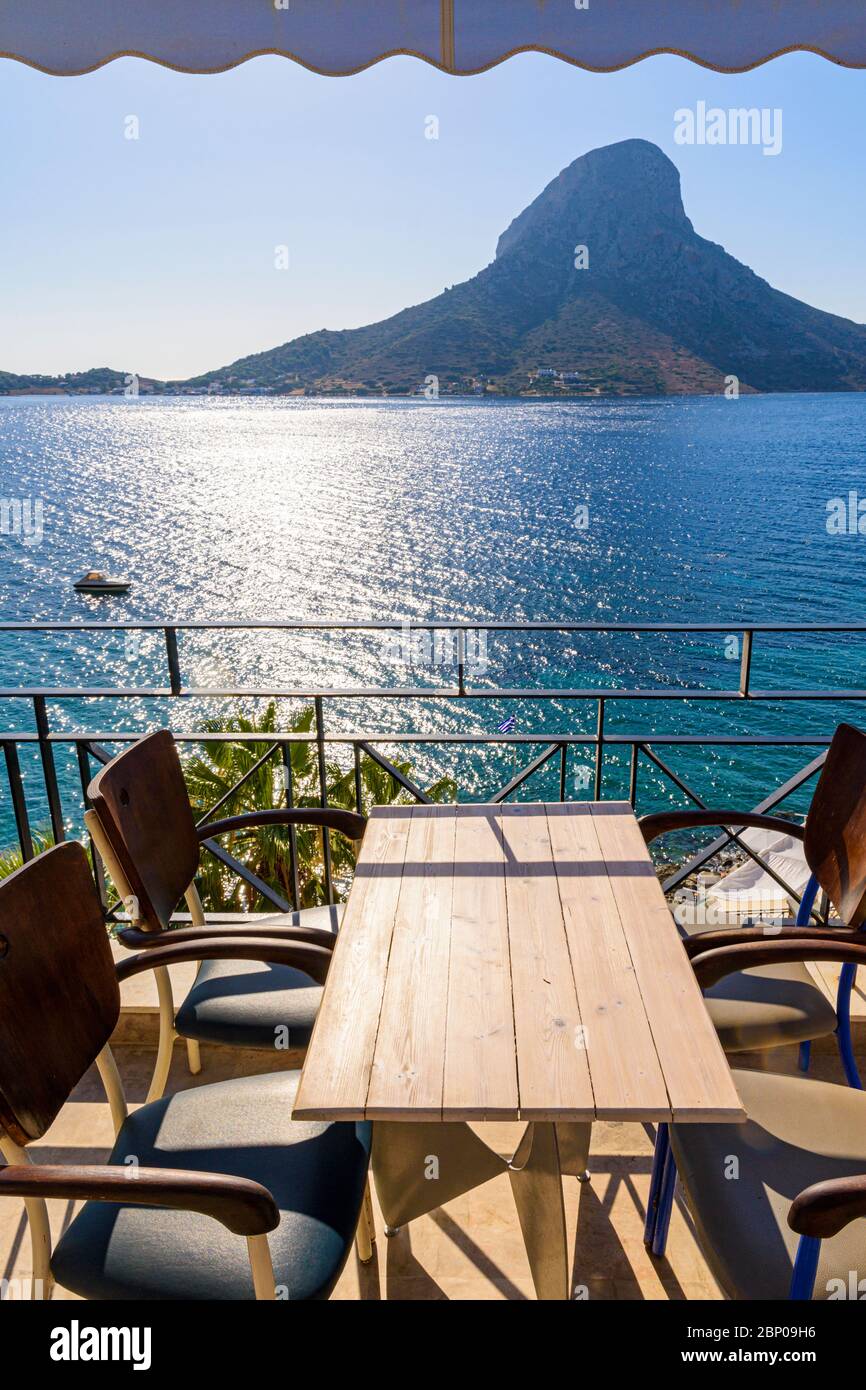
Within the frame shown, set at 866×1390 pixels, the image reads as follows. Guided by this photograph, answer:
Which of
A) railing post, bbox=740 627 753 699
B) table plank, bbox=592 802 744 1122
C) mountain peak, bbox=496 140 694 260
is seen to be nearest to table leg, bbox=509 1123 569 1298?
table plank, bbox=592 802 744 1122

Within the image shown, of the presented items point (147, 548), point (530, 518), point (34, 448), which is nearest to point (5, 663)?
point (147, 548)

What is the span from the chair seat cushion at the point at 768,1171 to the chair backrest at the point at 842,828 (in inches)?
14.1

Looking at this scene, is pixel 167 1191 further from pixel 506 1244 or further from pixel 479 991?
pixel 506 1244

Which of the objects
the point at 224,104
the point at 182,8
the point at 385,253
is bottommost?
the point at 182,8

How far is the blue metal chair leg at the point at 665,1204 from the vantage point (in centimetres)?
163

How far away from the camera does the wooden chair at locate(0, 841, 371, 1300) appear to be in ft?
3.55

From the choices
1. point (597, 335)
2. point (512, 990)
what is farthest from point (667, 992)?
point (597, 335)

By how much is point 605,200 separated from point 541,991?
81966mm

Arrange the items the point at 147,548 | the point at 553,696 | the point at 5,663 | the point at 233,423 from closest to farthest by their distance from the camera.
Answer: the point at 553,696 < the point at 5,663 < the point at 147,548 < the point at 233,423

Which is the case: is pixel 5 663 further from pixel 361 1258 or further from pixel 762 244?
pixel 762 244

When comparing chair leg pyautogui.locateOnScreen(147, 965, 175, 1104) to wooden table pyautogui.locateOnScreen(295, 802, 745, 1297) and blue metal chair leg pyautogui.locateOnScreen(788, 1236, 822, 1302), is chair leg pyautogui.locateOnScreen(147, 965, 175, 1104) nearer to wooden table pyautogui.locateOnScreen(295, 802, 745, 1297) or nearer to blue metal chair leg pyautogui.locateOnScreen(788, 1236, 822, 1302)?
wooden table pyautogui.locateOnScreen(295, 802, 745, 1297)

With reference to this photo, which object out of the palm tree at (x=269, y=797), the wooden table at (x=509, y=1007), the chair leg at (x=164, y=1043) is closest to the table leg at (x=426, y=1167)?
the wooden table at (x=509, y=1007)

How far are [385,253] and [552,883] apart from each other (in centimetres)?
5757
